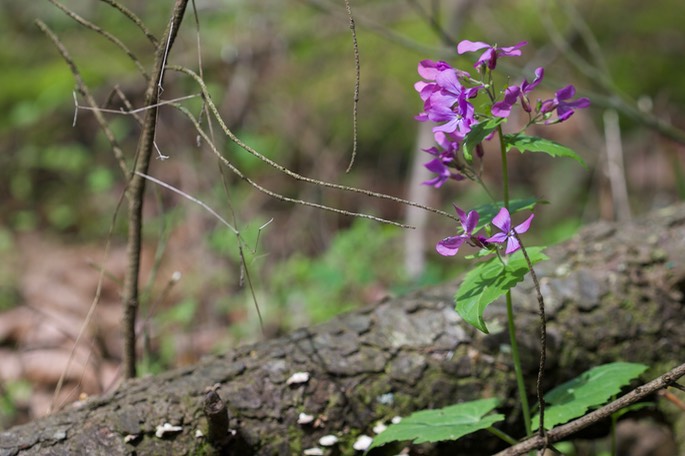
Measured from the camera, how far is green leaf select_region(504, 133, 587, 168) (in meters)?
1.50

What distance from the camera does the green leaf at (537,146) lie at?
1.50 m

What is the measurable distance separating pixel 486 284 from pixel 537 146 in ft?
1.07

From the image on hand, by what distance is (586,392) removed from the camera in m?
1.75

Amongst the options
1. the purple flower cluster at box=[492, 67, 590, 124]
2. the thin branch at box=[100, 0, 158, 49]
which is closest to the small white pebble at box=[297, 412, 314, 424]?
the purple flower cluster at box=[492, 67, 590, 124]

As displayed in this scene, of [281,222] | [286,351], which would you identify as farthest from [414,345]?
[281,222]

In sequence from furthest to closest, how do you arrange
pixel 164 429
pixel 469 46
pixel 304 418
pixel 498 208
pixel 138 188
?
pixel 138 188 < pixel 304 418 < pixel 164 429 < pixel 498 208 < pixel 469 46

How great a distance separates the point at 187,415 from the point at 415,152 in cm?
354

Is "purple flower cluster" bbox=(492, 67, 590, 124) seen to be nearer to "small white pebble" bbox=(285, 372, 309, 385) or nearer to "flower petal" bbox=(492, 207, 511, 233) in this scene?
"flower petal" bbox=(492, 207, 511, 233)

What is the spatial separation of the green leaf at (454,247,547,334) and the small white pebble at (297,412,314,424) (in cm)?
63

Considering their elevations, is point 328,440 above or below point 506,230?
below

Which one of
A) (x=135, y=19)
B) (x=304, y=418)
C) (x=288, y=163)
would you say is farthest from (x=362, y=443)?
(x=288, y=163)

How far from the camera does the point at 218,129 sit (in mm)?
5207

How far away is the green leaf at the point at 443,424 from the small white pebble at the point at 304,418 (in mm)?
268

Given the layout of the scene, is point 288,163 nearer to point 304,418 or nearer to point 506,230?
point 304,418
